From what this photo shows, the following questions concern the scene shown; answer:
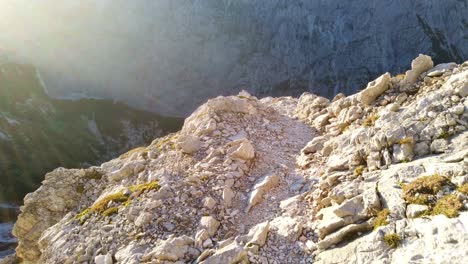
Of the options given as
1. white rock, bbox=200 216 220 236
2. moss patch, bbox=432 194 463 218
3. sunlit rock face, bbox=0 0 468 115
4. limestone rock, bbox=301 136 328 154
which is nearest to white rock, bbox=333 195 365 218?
moss patch, bbox=432 194 463 218

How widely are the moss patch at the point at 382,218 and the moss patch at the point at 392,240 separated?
0.69 m

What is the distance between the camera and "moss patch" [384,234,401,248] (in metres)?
9.51

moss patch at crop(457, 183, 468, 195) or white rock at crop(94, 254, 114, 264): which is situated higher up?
white rock at crop(94, 254, 114, 264)

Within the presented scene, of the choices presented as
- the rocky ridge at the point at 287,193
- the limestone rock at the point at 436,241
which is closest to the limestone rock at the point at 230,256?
the rocky ridge at the point at 287,193

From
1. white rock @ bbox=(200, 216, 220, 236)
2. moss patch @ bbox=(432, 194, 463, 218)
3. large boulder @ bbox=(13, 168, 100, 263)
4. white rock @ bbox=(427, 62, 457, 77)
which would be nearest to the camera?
moss patch @ bbox=(432, 194, 463, 218)

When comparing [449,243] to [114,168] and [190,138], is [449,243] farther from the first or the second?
[114,168]

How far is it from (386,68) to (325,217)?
106 meters

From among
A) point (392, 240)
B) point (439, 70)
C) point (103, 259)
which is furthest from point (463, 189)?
point (103, 259)

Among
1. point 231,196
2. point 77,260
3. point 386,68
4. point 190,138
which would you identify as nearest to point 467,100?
point 231,196

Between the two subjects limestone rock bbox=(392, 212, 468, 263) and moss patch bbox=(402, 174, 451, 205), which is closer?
limestone rock bbox=(392, 212, 468, 263)

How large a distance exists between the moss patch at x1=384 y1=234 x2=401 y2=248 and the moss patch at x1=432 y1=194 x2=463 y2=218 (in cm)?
128

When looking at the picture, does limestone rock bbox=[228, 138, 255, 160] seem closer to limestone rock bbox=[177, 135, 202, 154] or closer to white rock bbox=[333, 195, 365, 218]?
limestone rock bbox=[177, 135, 202, 154]

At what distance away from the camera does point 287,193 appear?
16062 millimetres

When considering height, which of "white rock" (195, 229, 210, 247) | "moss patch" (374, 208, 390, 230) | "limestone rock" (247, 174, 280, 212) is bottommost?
"moss patch" (374, 208, 390, 230)
